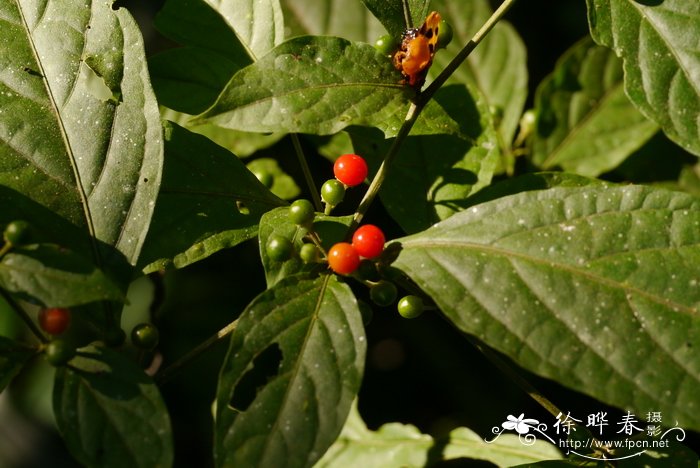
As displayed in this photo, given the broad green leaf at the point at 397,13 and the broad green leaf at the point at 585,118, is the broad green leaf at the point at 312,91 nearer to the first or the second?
the broad green leaf at the point at 397,13

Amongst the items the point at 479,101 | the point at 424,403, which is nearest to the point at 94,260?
the point at 479,101

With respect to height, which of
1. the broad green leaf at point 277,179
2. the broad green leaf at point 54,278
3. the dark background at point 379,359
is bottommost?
the dark background at point 379,359

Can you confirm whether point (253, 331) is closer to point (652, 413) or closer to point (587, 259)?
point (587, 259)

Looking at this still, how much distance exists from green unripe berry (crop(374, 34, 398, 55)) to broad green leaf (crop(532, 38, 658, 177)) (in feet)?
3.45

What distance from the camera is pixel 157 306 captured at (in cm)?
193

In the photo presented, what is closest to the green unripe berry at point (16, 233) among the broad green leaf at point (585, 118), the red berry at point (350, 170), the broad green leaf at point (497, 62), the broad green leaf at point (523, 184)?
the red berry at point (350, 170)

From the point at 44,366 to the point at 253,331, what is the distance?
6.74ft

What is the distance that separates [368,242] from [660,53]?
746 millimetres

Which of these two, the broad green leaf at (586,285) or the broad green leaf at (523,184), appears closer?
the broad green leaf at (586,285)

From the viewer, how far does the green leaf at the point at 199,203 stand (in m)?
1.54

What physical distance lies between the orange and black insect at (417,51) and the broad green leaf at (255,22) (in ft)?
1.31

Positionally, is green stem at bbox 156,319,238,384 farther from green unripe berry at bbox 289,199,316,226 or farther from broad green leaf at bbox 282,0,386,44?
broad green leaf at bbox 282,0,386,44

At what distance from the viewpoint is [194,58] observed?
1.80m

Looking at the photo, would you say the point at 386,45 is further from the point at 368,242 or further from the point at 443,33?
the point at 368,242
